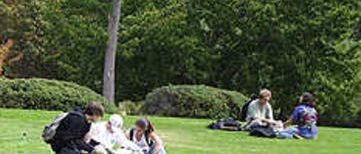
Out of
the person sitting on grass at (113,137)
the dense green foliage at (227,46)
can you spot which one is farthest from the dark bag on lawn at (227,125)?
the dense green foliage at (227,46)

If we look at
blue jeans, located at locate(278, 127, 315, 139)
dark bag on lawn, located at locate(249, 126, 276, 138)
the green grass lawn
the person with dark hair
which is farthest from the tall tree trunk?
the person with dark hair

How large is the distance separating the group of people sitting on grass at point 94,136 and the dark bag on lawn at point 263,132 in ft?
15.5

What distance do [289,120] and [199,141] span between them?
7.86 feet

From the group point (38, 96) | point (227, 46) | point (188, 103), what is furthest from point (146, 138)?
point (227, 46)

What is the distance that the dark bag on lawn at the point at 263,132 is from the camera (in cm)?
1584

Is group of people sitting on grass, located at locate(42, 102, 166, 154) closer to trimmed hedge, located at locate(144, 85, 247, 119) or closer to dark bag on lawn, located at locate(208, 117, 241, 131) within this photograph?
dark bag on lawn, located at locate(208, 117, 241, 131)

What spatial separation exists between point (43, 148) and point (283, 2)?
751 inches

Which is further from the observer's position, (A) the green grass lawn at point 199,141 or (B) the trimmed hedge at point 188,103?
(B) the trimmed hedge at point 188,103

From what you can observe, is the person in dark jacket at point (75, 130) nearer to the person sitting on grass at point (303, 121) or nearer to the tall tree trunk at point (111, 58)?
the person sitting on grass at point (303, 121)

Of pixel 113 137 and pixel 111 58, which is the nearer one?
pixel 113 137

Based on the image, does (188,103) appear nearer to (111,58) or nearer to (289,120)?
(111,58)

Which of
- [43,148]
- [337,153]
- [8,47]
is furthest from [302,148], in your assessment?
[8,47]

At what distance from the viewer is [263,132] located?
15.9 m

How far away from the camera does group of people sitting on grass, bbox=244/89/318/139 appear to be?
1585cm
